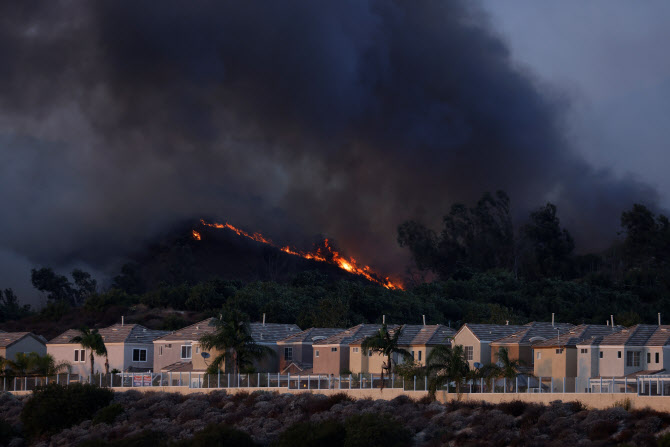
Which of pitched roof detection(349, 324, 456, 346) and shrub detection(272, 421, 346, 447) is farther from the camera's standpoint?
pitched roof detection(349, 324, 456, 346)

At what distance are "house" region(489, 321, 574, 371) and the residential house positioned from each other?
4.36ft

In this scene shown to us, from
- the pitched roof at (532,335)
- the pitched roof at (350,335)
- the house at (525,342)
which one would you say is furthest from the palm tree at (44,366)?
the pitched roof at (532,335)

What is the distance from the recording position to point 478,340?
70625mm

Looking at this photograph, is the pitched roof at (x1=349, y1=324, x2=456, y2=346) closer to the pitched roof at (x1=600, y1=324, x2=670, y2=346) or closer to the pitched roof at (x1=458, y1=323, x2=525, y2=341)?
the pitched roof at (x1=458, y1=323, x2=525, y2=341)

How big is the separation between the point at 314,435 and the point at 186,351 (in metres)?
33.5

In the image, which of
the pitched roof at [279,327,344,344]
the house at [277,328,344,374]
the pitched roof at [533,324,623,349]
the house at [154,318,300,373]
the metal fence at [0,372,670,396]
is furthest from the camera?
the pitched roof at [279,327,344,344]

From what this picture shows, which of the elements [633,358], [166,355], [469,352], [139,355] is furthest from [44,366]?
[633,358]

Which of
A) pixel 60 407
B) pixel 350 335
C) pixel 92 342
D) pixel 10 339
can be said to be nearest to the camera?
pixel 60 407

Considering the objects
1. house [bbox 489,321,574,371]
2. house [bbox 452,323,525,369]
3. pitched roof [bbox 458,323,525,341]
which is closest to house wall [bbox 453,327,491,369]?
house [bbox 452,323,525,369]

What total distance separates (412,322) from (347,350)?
36.6 metres

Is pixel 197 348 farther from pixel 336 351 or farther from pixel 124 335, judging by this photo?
pixel 336 351

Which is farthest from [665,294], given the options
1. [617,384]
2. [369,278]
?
[617,384]

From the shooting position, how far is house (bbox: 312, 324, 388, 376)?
75.1 meters

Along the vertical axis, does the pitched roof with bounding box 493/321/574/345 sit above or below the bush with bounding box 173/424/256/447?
above
